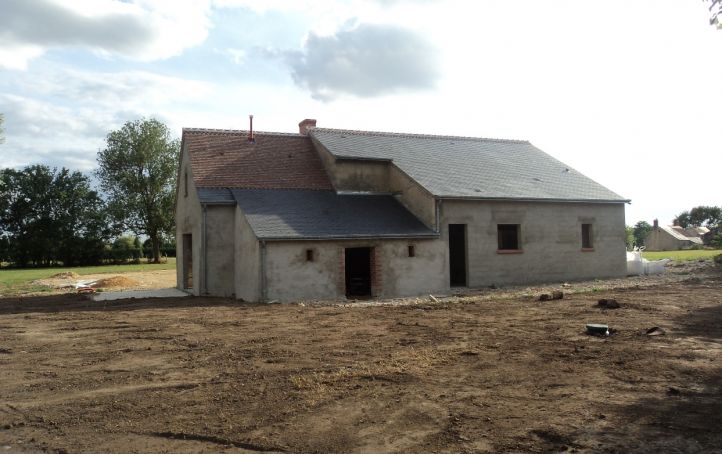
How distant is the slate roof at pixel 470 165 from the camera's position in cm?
2108

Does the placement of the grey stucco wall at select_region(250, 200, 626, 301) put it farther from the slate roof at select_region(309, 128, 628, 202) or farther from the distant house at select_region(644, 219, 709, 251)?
the distant house at select_region(644, 219, 709, 251)

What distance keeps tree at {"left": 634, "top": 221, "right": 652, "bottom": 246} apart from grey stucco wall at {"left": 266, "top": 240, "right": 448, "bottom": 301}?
82.4m

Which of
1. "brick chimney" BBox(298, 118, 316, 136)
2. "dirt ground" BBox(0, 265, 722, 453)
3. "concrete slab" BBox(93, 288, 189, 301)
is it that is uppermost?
"brick chimney" BBox(298, 118, 316, 136)

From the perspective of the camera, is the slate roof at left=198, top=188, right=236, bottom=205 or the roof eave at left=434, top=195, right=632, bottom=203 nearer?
the slate roof at left=198, top=188, right=236, bottom=205

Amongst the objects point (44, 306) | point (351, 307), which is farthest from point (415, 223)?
point (44, 306)

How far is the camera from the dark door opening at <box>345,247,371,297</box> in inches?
733

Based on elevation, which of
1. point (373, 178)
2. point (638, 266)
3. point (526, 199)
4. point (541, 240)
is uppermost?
point (373, 178)

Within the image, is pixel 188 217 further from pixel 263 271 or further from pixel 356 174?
pixel 263 271

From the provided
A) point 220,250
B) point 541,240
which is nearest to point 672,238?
point 541,240

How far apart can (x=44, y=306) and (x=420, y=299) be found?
475 inches

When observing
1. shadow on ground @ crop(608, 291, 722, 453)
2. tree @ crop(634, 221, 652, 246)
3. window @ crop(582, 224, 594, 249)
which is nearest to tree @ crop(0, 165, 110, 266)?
window @ crop(582, 224, 594, 249)

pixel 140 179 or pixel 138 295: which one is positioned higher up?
pixel 140 179

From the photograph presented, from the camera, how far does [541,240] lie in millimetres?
21750

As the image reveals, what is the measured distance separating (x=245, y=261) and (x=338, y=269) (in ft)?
10.7
